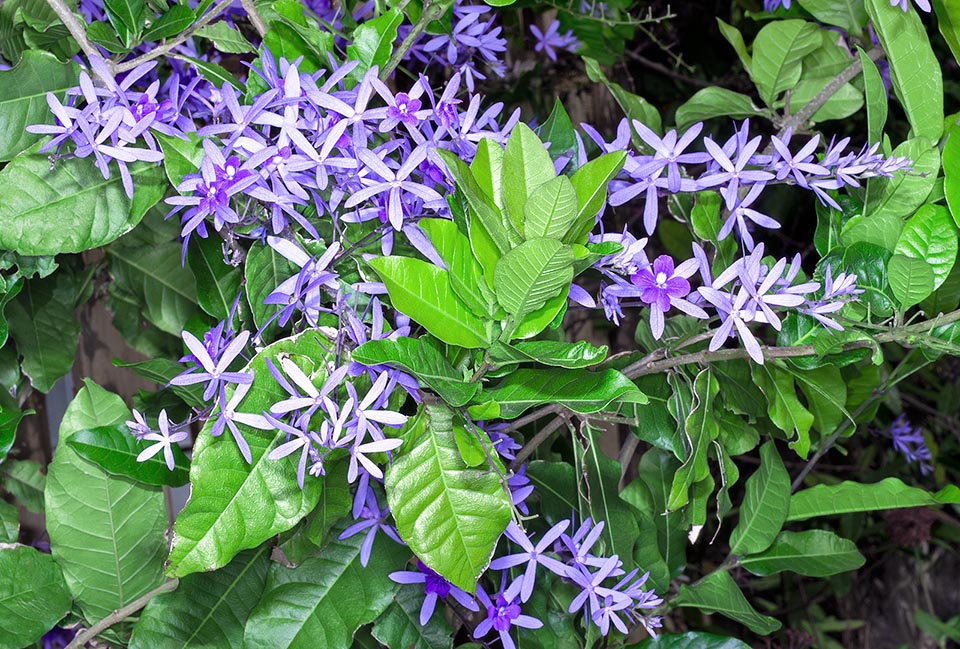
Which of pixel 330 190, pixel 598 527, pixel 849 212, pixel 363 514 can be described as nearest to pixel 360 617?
pixel 363 514

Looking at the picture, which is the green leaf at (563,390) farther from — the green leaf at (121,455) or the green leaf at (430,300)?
the green leaf at (121,455)

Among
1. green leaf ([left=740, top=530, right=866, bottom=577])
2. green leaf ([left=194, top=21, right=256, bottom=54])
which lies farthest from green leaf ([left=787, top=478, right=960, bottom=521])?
green leaf ([left=194, top=21, right=256, bottom=54])

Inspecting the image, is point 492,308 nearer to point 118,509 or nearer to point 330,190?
point 330,190

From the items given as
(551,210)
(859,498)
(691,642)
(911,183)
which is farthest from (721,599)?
(551,210)

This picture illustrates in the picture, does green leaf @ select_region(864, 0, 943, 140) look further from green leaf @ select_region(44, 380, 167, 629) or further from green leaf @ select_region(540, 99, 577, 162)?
green leaf @ select_region(44, 380, 167, 629)

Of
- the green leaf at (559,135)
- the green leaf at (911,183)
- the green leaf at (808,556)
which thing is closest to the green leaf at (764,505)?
the green leaf at (808,556)
